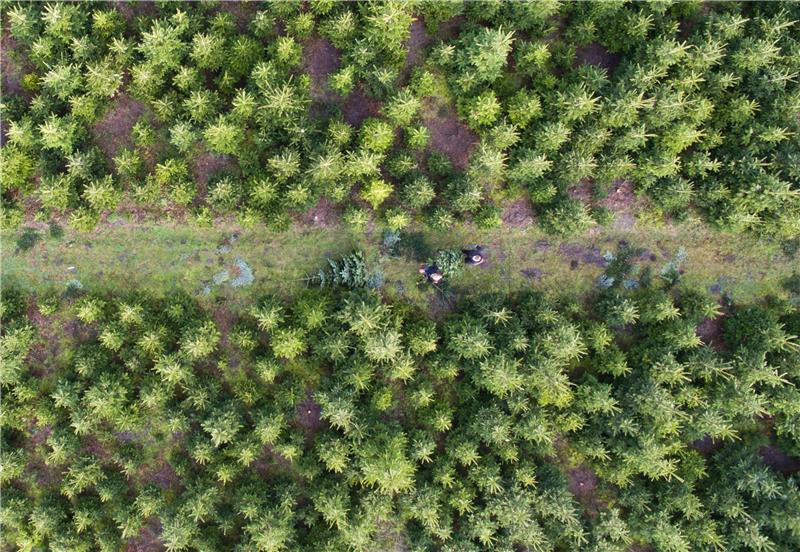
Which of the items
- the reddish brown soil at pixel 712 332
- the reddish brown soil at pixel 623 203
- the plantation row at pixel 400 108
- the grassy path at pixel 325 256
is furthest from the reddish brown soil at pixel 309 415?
the reddish brown soil at pixel 712 332

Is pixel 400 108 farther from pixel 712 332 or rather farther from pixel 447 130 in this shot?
pixel 712 332

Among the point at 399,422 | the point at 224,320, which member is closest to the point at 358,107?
the point at 224,320

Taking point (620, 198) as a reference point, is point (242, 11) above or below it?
above

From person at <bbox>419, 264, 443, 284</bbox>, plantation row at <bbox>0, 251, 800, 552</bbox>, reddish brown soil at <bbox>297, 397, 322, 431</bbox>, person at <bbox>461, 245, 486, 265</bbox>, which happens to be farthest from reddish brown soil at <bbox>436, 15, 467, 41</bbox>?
reddish brown soil at <bbox>297, 397, 322, 431</bbox>

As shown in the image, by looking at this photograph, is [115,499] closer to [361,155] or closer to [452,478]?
[452,478]

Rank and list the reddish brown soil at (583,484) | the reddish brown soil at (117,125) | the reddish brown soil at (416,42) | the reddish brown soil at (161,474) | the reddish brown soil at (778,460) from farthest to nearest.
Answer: the reddish brown soil at (583,484), the reddish brown soil at (778,460), the reddish brown soil at (161,474), the reddish brown soil at (416,42), the reddish brown soil at (117,125)

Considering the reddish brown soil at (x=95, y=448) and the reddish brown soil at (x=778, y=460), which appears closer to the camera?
the reddish brown soil at (x=95, y=448)

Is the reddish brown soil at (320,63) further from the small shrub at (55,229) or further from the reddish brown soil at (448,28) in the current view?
the small shrub at (55,229)
